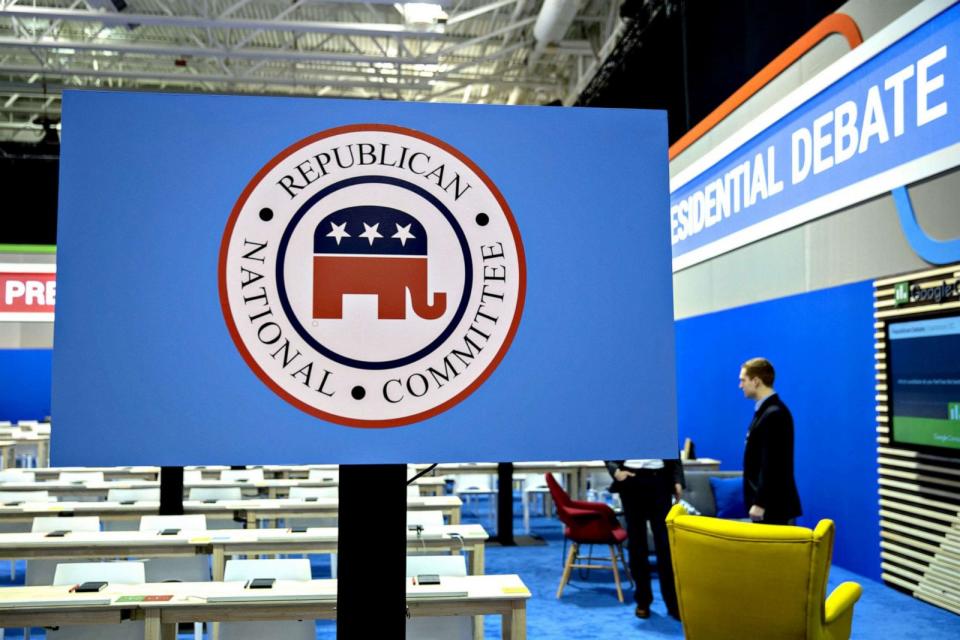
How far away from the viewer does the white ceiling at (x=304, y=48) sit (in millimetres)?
10719

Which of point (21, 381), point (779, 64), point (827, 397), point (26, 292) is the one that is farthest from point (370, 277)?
point (21, 381)

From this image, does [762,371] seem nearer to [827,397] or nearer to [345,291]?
[827,397]

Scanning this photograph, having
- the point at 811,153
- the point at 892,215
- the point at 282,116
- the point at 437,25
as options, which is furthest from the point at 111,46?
the point at 282,116

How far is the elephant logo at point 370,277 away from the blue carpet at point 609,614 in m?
4.39

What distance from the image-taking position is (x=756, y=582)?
3.43 m

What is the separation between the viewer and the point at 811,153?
671 centimetres

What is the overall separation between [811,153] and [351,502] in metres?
6.45

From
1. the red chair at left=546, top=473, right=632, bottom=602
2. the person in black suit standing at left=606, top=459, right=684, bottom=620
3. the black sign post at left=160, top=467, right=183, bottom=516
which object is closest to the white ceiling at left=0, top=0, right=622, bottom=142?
the black sign post at left=160, top=467, right=183, bottom=516

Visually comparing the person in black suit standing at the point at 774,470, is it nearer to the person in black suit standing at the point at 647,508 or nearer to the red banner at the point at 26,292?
the person in black suit standing at the point at 647,508

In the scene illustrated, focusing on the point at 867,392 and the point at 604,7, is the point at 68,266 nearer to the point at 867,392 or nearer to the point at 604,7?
the point at 867,392

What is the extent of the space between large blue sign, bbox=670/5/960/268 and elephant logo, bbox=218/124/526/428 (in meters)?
4.85

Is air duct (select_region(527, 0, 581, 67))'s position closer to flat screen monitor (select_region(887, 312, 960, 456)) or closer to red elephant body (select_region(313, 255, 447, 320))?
flat screen monitor (select_region(887, 312, 960, 456))

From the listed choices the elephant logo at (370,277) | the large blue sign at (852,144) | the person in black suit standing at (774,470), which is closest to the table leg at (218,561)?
the person in black suit standing at (774,470)

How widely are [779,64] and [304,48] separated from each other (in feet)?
26.9
